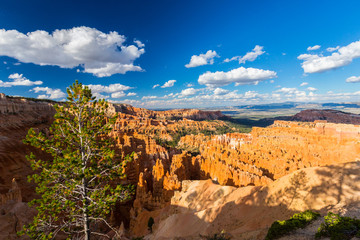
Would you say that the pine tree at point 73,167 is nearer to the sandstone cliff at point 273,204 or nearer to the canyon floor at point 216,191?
the canyon floor at point 216,191

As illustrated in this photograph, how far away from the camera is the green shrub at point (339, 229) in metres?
8.43

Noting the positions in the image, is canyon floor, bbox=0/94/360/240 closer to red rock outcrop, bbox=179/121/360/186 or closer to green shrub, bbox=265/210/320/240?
red rock outcrop, bbox=179/121/360/186

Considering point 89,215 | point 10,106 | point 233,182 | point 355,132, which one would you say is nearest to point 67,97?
point 89,215

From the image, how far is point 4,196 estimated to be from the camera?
23328 mm

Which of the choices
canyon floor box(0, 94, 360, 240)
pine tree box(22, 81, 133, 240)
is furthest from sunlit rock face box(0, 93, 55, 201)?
pine tree box(22, 81, 133, 240)

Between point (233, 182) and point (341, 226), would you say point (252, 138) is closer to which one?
point (233, 182)

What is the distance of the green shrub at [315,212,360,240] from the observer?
8.43m

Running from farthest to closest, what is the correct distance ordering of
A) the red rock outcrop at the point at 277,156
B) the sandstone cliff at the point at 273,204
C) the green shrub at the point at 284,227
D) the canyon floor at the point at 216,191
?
1. the red rock outcrop at the point at 277,156
2. the canyon floor at the point at 216,191
3. the sandstone cliff at the point at 273,204
4. the green shrub at the point at 284,227

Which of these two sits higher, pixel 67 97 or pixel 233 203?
pixel 67 97

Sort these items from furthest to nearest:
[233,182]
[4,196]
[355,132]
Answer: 1. [355,132]
2. [233,182]
3. [4,196]

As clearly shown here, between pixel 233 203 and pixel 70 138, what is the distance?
1913 cm

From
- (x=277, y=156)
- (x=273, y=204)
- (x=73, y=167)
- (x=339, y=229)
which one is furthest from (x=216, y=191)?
(x=277, y=156)

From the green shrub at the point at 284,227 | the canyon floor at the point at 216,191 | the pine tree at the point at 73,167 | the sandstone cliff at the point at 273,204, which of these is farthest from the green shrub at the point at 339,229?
the pine tree at the point at 73,167

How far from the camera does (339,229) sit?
8.73 meters
